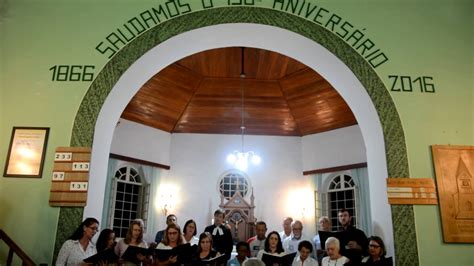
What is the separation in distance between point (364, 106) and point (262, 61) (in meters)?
2.93

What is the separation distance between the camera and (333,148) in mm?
8555

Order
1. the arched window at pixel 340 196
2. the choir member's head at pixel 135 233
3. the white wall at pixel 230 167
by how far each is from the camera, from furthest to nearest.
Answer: the white wall at pixel 230 167 < the arched window at pixel 340 196 < the choir member's head at pixel 135 233

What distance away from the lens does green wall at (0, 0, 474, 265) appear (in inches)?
151

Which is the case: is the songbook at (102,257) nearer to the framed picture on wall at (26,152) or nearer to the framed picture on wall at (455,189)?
the framed picture on wall at (26,152)

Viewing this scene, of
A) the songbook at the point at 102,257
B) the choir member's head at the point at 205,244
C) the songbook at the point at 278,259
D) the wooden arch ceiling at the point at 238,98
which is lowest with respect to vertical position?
the songbook at the point at 278,259

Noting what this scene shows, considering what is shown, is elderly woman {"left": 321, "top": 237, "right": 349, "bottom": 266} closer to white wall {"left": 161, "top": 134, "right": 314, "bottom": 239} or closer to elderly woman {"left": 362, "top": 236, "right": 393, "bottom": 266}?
elderly woman {"left": 362, "top": 236, "right": 393, "bottom": 266}

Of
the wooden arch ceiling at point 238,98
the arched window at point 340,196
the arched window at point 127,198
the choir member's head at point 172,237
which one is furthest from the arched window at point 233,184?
the choir member's head at point 172,237

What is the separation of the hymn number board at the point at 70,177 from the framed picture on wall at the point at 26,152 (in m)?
0.18

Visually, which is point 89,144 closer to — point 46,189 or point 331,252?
point 46,189

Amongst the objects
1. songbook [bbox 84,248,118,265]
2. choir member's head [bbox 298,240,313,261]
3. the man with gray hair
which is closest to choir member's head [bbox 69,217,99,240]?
songbook [bbox 84,248,118,265]

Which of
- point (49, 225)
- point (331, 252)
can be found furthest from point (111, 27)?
point (331, 252)

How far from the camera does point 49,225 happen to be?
3750 millimetres

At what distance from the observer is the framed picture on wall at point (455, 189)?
385cm

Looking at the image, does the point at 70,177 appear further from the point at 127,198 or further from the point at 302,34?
the point at 127,198
